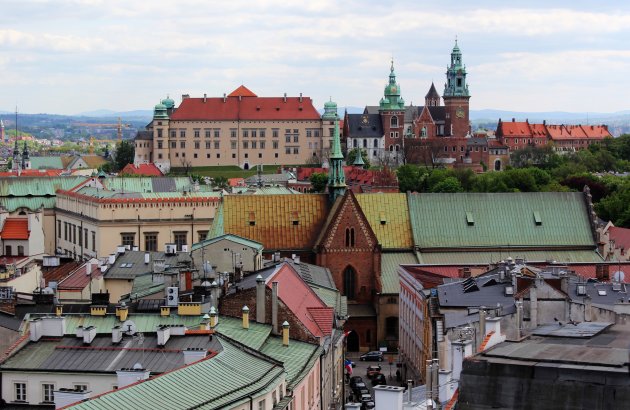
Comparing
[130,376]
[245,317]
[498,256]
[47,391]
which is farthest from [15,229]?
[130,376]

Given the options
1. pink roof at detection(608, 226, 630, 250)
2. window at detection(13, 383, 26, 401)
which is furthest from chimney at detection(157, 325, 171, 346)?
pink roof at detection(608, 226, 630, 250)

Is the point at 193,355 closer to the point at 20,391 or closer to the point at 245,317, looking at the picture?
the point at 20,391

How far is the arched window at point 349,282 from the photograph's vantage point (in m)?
84.5

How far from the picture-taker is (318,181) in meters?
166

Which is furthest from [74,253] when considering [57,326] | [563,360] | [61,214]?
[563,360]

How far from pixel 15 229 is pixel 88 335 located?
5882cm

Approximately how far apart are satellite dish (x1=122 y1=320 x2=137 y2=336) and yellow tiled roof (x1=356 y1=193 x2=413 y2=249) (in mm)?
44793

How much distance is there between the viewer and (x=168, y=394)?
107 ft

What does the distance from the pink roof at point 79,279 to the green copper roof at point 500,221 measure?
Result: 2554cm

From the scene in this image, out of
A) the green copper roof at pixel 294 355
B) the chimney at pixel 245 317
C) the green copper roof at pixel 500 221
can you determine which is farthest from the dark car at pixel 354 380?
the chimney at pixel 245 317

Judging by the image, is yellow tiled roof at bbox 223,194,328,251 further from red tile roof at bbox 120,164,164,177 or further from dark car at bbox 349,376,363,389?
red tile roof at bbox 120,164,164,177

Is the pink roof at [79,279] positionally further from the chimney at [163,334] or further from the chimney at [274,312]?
the chimney at [163,334]

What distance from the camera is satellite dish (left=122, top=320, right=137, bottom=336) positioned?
136ft

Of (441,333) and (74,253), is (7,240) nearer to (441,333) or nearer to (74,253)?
(74,253)
